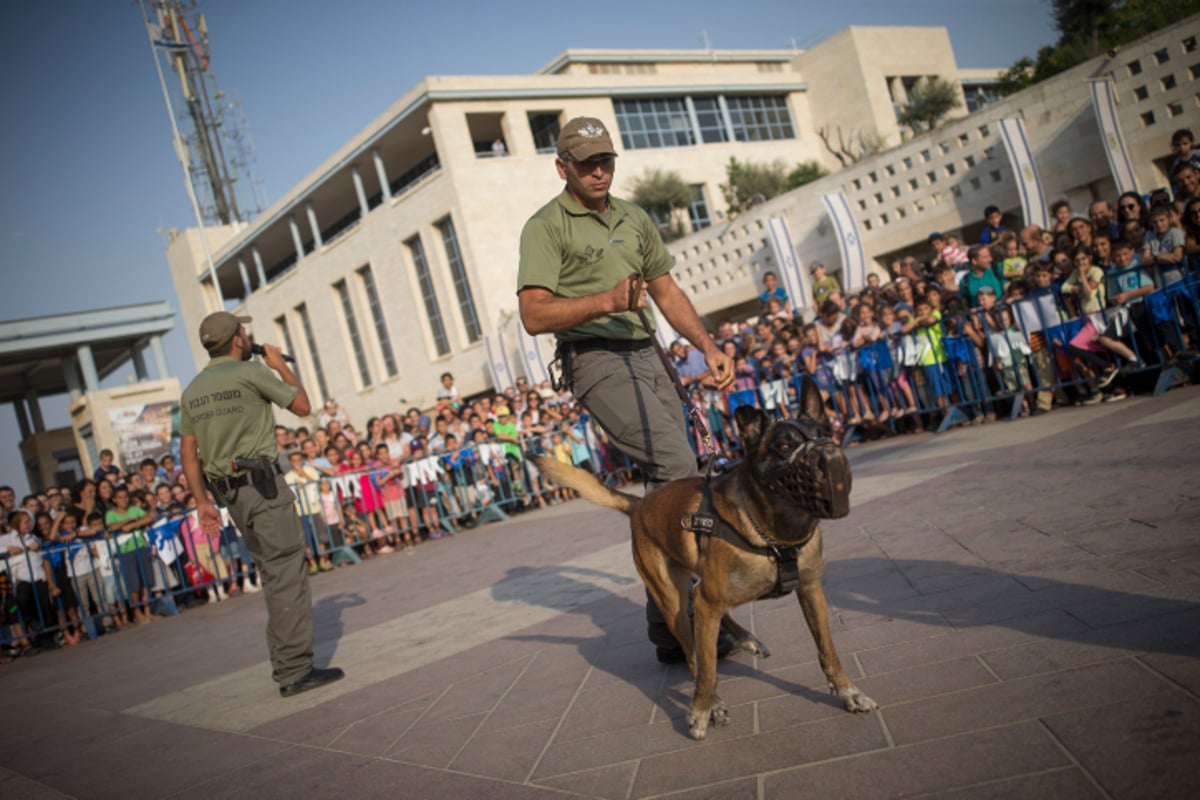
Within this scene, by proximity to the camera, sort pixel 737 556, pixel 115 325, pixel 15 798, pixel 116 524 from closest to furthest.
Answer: pixel 737 556, pixel 15 798, pixel 116 524, pixel 115 325

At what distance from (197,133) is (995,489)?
63933 mm

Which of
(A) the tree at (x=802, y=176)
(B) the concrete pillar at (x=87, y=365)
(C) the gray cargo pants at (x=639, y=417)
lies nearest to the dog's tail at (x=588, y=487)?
(C) the gray cargo pants at (x=639, y=417)

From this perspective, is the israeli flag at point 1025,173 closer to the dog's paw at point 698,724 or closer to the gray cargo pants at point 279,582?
the gray cargo pants at point 279,582

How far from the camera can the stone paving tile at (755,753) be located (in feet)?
8.40

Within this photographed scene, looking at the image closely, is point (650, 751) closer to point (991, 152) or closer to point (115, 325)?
point (991, 152)

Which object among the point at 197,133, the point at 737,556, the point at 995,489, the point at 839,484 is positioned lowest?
the point at 995,489

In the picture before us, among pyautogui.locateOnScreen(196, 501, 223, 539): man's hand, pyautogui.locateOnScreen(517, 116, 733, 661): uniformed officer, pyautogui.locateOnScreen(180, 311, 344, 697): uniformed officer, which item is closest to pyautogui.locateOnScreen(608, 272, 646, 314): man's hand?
pyautogui.locateOnScreen(517, 116, 733, 661): uniformed officer

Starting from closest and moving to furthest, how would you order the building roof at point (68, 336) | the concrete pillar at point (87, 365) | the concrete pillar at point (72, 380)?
the building roof at point (68, 336), the concrete pillar at point (87, 365), the concrete pillar at point (72, 380)

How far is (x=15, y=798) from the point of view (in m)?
3.89

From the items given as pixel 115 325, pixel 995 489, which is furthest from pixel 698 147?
pixel 995 489

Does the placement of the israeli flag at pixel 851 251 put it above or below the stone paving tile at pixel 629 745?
above

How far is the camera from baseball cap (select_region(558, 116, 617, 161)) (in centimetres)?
361

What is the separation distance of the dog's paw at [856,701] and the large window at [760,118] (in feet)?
134

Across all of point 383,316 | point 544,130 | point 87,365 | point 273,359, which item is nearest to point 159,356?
point 87,365
